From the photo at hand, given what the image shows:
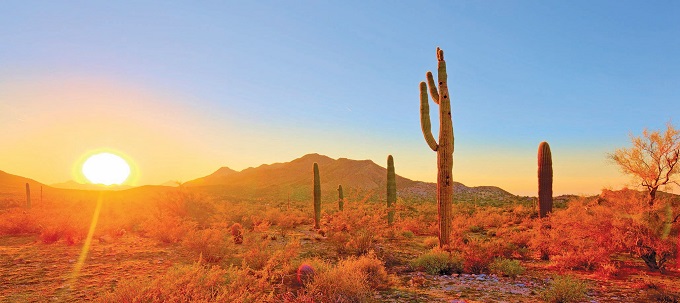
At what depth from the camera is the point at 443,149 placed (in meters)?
14.0

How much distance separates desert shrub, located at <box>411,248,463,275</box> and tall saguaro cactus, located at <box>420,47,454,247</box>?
246 cm

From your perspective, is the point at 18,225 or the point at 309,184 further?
the point at 309,184

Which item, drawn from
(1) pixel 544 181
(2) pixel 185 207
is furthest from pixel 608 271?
(2) pixel 185 207

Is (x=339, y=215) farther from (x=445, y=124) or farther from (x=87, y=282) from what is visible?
(x=87, y=282)

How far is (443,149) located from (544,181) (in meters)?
9.79

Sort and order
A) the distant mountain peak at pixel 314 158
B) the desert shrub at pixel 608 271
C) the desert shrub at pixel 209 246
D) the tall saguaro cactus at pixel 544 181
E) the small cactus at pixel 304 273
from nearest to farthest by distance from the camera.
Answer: the small cactus at pixel 304 273 < the desert shrub at pixel 608 271 < the desert shrub at pixel 209 246 < the tall saguaro cactus at pixel 544 181 < the distant mountain peak at pixel 314 158

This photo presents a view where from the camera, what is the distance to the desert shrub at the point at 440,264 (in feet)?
34.7

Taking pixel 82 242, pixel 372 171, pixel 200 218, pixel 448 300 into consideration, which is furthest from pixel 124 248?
pixel 372 171

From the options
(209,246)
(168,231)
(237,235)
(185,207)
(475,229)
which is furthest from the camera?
(475,229)

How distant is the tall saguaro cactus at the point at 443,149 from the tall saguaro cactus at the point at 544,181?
29.9 ft

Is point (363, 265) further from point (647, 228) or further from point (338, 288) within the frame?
point (647, 228)

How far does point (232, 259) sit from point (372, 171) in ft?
278

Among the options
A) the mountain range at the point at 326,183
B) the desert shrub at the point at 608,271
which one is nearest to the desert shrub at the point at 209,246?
the desert shrub at the point at 608,271

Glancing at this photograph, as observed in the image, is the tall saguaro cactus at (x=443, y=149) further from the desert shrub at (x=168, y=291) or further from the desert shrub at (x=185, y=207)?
the desert shrub at (x=185, y=207)
